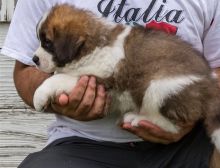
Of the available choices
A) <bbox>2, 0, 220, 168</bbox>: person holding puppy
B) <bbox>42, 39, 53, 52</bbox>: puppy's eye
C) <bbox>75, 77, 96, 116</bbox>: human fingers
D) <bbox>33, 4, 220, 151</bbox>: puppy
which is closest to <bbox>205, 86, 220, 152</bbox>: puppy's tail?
<bbox>33, 4, 220, 151</bbox>: puppy

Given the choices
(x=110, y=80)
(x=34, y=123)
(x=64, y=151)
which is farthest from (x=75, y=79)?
(x=34, y=123)

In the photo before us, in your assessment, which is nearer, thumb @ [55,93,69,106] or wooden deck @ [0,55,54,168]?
thumb @ [55,93,69,106]

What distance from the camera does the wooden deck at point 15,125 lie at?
4.75 metres

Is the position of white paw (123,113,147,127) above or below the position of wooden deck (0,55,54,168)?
above

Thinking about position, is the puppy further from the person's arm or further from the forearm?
the forearm

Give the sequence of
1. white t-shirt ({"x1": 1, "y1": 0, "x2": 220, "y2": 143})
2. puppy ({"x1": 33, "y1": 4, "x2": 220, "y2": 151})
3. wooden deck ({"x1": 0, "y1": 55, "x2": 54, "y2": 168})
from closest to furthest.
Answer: puppy ({"x1": 33, "y1": 4, "x2": 220, "y2": 151}), white t-shirt ({"x1": 1, "y1": 0, "x2": 220, "y2": 143}), wooden deck ({"x1": 0, "y1": 55, "x2": 54, "y2": 168})

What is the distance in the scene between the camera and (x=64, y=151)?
3.48 metres

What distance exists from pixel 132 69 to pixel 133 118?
23 cm

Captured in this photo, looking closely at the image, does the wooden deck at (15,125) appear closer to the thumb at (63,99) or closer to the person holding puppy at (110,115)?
the person holding puppy at (110,115)

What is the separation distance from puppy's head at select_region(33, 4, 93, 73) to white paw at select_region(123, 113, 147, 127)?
1.15 feet

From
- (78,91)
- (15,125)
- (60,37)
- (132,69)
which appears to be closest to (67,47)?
(60,37)

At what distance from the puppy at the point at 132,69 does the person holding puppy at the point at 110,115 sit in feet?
0.21

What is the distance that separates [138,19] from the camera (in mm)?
3574

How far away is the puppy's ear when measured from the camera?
10.7 feet
